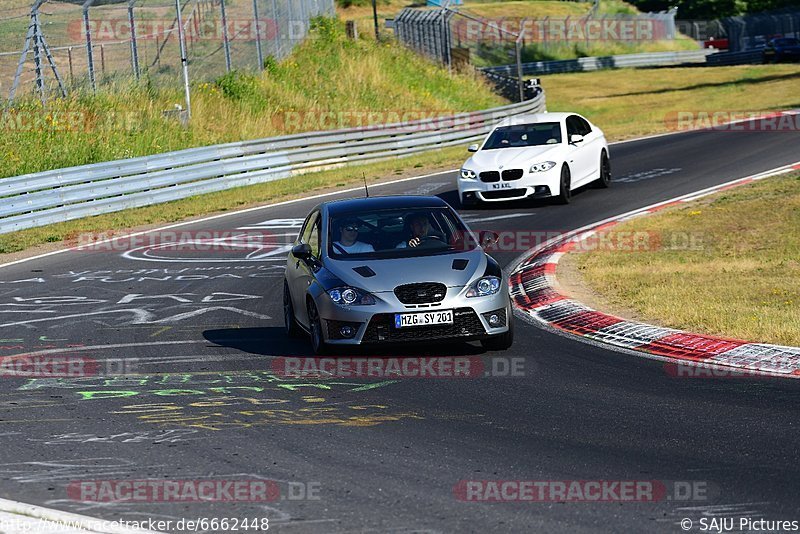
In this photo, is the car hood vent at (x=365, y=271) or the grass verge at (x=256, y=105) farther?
the grass verge at (x=256, y=105)

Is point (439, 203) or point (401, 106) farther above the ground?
point (439, 203)

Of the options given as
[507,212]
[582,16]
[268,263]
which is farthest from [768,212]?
[582,16]

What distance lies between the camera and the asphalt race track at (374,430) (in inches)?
247

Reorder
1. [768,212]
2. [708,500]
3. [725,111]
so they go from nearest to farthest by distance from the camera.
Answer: [708,500]
[768,212]
[725,111]

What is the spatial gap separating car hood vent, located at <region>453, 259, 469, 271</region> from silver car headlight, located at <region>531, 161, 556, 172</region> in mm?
10434

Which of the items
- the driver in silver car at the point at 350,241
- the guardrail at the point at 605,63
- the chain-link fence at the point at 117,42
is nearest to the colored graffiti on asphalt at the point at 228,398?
the driver in silver car at the point at 350,241

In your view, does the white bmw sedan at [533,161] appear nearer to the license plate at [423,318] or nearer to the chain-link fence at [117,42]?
the license plate at [423,318]

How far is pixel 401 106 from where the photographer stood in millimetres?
43031

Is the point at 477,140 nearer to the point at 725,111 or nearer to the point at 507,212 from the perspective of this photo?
the point at 725,111

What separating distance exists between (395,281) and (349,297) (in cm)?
43

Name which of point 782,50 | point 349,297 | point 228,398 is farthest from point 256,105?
point 782,50

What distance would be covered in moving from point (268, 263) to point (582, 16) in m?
79.4

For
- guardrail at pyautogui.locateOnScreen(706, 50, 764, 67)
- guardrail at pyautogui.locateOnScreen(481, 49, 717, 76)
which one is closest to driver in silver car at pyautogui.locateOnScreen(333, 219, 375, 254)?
guardrail at pyautogui.locateOnScreen(706, 50, 764, 67)

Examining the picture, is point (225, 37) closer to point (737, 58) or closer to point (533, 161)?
point (533, 161)
